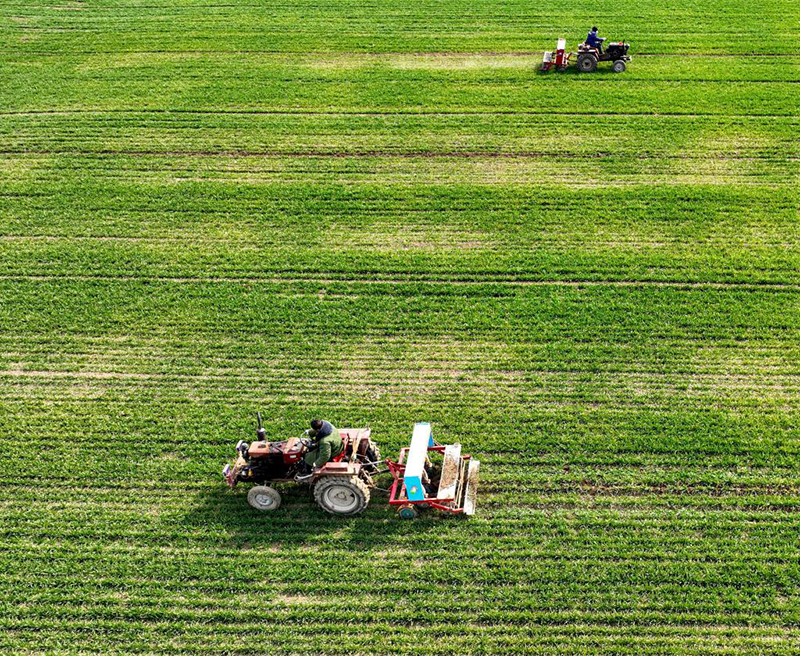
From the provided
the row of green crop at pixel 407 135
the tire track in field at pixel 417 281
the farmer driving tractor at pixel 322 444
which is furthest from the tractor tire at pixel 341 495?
the row of green crop at pixel 407 135

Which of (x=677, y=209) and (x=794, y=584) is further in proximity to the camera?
(x=677, y=209)

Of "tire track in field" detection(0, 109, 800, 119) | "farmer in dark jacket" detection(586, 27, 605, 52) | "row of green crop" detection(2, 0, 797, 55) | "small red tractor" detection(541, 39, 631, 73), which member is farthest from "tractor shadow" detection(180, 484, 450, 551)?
"row of green crop" detection(2, 0, 797, 55)

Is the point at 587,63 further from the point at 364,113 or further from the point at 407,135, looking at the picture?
the point at 364,113

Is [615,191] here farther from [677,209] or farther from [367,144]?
[367,144]

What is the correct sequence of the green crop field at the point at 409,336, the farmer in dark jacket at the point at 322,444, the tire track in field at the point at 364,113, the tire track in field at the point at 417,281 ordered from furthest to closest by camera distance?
the tire track in field at the point at 364,113 → the tire track in field at the point at 417,281 → the farmer in dark jacket at the point at 322,444 → the green crop field at the point at 409,336

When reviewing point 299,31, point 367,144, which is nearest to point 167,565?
point 367,144

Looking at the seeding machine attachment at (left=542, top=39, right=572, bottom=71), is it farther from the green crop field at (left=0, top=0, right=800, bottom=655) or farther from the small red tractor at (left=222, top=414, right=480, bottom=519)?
the small red tractor at (left=222, top=414, right=480, bottom=519)

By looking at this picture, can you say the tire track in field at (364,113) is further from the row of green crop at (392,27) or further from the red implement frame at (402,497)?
the red implement frame at (402,497)
